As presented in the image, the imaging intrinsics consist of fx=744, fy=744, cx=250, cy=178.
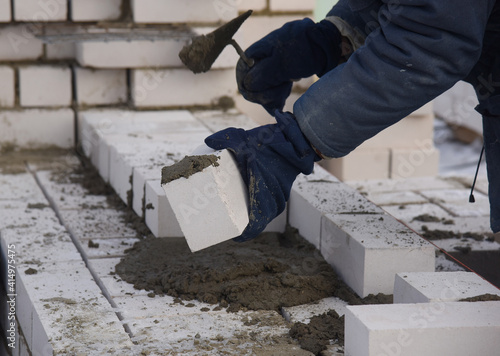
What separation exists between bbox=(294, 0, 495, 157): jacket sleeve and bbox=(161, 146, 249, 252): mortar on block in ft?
1.04

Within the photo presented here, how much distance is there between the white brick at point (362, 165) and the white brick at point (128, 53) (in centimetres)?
195

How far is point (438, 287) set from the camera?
8.24 feet

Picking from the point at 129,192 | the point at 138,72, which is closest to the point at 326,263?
the point at 129,192

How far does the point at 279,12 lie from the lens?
5387mm

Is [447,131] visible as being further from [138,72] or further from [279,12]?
[138,72]

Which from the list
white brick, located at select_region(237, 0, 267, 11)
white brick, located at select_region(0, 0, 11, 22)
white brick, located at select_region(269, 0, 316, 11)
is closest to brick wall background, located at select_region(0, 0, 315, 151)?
white brick, located at select_region(0, 0, 11, 22)

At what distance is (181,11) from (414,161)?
2.63m

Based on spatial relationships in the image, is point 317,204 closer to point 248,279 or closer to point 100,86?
point 248,279

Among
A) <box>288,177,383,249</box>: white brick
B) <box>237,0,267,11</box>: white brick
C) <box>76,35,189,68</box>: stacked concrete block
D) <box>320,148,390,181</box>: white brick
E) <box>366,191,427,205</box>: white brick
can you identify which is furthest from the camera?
<box>320,148,390,181</box>: white brick

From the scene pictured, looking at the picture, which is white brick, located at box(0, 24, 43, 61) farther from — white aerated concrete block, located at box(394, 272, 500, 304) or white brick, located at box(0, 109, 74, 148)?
white aerated concrete block, located at box(394, 272, 500, 304)

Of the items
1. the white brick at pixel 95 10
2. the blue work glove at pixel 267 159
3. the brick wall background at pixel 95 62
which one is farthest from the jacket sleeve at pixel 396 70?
the white brick at pixel 95 10

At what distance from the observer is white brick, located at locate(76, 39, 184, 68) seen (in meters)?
4.73

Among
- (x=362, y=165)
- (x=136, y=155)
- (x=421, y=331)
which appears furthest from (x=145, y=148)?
(x=362, y=165)

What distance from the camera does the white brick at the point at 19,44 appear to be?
477 centimetres
